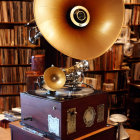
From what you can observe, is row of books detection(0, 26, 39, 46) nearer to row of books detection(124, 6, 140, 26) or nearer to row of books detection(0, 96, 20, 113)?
row of books detection(0, 96, 20, 113)

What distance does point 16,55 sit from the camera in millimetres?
2975

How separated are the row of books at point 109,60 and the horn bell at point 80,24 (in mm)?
1776

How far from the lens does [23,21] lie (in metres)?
2.92

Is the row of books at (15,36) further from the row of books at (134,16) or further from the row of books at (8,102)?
the row of books at (134,16)

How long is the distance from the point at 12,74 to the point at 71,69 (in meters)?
2.06

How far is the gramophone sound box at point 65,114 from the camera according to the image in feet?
3.25

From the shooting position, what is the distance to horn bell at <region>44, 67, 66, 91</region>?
1.06 meters

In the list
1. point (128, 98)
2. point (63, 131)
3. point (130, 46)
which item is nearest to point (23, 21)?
point (130, 46)

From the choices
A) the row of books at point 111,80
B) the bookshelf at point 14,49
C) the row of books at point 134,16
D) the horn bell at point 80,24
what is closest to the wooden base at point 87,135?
the horn bell at point 80,24

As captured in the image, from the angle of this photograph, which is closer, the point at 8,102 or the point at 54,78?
the point at 54,78

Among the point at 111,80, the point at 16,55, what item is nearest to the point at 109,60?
the point at 111,80

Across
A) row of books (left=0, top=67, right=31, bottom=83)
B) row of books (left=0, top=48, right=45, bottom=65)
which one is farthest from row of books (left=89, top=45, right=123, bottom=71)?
row of books (left=0, top=67, right=31, bottom=83)

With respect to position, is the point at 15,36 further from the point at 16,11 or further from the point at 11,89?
the point at 11,89

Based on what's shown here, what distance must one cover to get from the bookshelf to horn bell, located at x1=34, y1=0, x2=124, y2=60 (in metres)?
1.91
